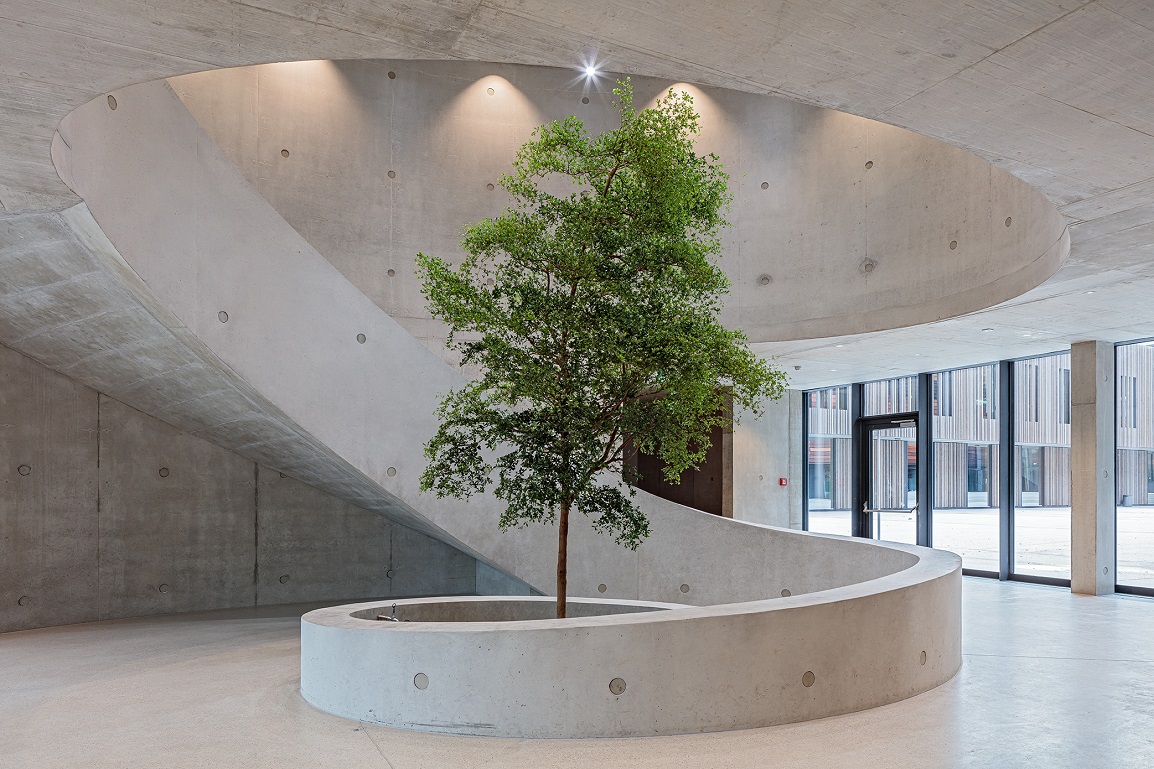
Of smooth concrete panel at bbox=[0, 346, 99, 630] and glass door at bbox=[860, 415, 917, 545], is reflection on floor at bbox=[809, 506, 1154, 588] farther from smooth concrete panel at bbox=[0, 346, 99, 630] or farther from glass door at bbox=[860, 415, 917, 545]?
smooth concrete panel at bbox=[0, 346, 99, 630]

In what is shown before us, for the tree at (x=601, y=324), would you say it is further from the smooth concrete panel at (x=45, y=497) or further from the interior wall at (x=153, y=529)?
the smooth concrete panel at (x=45, y=497)

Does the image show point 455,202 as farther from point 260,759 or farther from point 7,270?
point 260,759

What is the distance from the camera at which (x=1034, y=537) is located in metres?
13.8

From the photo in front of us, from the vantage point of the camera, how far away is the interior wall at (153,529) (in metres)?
10.5

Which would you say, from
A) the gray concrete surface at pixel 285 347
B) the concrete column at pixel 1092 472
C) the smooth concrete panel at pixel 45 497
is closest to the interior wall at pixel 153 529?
the smooth concrete panel at pixel 45 497

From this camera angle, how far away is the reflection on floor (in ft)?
40.4

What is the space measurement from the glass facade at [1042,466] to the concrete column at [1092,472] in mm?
760

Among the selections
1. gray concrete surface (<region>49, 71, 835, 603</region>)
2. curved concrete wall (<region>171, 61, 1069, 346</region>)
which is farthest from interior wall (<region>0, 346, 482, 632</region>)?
curved concrete wall (<region>171, 61, 1069, 346</region>)

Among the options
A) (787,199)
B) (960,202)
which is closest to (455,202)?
(787,199)

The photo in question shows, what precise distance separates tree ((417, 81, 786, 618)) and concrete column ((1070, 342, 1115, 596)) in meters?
7.82

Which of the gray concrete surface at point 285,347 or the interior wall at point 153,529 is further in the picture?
the interior wall at point 153,529

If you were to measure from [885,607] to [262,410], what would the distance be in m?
6.31

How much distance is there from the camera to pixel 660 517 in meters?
10.5

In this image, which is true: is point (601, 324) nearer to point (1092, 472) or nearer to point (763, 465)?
point (1092, 472)
